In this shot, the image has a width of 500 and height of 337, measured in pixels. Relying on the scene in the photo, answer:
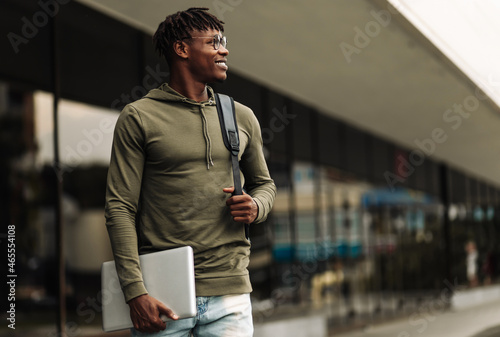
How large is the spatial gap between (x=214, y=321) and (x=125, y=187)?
1.68 feet

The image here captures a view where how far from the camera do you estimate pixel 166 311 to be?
2.27 metres

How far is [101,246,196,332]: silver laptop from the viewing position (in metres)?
2.27

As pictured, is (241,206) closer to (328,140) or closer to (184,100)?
(184,100)

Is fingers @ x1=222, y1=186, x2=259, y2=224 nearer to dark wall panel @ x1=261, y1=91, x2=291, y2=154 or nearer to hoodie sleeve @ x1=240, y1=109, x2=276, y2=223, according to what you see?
hoodie sleeve @ x1=240, y1=109, x2=276, y2=223

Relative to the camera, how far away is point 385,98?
40.6 feet

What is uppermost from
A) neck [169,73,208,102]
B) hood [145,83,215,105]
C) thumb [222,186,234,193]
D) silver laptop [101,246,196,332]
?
neck [169,73,208,102]

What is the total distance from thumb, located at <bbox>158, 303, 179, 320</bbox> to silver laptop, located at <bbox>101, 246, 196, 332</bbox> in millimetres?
13

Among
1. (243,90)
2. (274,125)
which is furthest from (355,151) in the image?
(243,90)

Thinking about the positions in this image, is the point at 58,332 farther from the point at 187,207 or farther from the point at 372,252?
the point at 372,252

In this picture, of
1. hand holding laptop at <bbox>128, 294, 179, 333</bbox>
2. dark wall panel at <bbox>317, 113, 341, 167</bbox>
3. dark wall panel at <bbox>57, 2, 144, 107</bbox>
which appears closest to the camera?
hand holding laptop at <bbox>128, 294, 179, 333</bbox>

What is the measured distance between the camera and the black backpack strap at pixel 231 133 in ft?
8.00

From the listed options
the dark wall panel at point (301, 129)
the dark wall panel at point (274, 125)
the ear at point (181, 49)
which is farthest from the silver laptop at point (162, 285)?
the dark wall panel at point (301, 129)

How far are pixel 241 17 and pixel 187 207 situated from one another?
5712mm

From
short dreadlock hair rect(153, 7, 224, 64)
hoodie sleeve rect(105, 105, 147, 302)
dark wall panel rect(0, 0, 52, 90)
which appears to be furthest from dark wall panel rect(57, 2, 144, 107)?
hoodie sleeve rect(105, 105, 147, 302)
